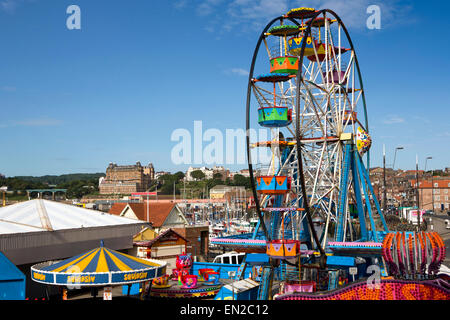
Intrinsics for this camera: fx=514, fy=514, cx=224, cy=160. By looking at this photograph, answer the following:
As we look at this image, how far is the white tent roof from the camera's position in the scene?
89.9 ft

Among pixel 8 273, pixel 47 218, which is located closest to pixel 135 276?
pixel 8 273

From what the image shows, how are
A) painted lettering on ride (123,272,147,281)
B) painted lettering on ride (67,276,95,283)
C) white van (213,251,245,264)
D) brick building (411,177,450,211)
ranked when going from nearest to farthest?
painted lettering on ride (67,276,95,283)
painted lettering on ride (123,272,147,281)
white van (213,251,245,264)
brick building (411,177,450,211)

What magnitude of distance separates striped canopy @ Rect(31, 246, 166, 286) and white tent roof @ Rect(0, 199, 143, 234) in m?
7.12

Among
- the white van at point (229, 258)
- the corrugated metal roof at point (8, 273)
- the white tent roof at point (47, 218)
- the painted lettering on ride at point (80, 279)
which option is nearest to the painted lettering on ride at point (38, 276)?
the corrugated metal roof at point (8, 273)

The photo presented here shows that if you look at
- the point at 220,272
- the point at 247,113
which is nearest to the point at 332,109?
the point at 247,113

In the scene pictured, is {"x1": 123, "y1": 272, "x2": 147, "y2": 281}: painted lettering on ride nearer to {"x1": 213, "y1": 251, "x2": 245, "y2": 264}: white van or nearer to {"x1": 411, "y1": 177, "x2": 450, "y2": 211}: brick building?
{"x1": 213, "y1": 251, "x2": 245, "y2": 264}: white van

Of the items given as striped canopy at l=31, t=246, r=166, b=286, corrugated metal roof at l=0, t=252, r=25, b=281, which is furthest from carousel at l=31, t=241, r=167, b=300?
corrugated metal roof at l=0, t=252, r=25, b=281

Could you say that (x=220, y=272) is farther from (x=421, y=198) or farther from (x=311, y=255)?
(x=421, y=198)

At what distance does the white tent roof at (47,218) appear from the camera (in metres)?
27.4

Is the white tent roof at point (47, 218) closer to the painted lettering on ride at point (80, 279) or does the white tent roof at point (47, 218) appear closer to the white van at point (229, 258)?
the white van at point (229, 258)

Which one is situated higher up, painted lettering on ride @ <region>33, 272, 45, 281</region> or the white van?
painted lettering on ride @ <region>33, 272, 45, 281</region>

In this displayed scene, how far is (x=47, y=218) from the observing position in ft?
96.8

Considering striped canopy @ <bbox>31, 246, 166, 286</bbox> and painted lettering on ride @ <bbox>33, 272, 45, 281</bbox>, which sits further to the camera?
painted lettering on ride @ <bbox>33, 272, 45, 281</bbox>
